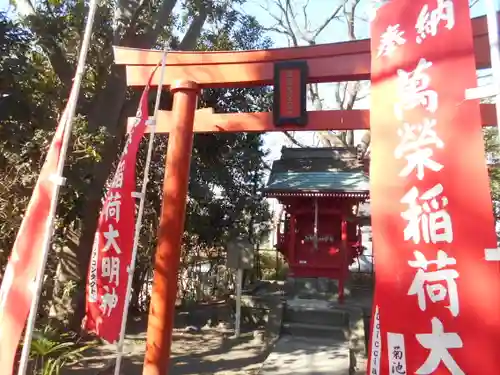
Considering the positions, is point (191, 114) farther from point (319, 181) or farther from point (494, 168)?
point (494, 168)

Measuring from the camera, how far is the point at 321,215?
10117 mm

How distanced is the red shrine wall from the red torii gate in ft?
18.6

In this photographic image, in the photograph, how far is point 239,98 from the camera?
9.98 metres

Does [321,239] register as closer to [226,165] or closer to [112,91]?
[226,165]

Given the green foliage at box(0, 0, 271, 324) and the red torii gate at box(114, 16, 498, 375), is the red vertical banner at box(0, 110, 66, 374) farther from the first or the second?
the green foliage at box(0, 0, 271, 324)

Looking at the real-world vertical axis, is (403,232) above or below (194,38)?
below

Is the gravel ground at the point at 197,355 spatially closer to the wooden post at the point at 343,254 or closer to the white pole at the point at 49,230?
the wooden post at the point at 343,254

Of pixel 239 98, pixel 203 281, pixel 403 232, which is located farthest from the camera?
pixel 203 281

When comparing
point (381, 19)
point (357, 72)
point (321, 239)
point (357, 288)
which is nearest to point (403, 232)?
point (381, 19)

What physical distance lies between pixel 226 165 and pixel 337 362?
5604 mm

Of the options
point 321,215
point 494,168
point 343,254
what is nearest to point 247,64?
point 343,254

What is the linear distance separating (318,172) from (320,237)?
168cm

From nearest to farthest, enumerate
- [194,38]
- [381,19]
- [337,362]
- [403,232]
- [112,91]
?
[403,232]
[381,19]
[337,362]
[112,91]
[194,38]

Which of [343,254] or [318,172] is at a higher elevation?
[318,172]
